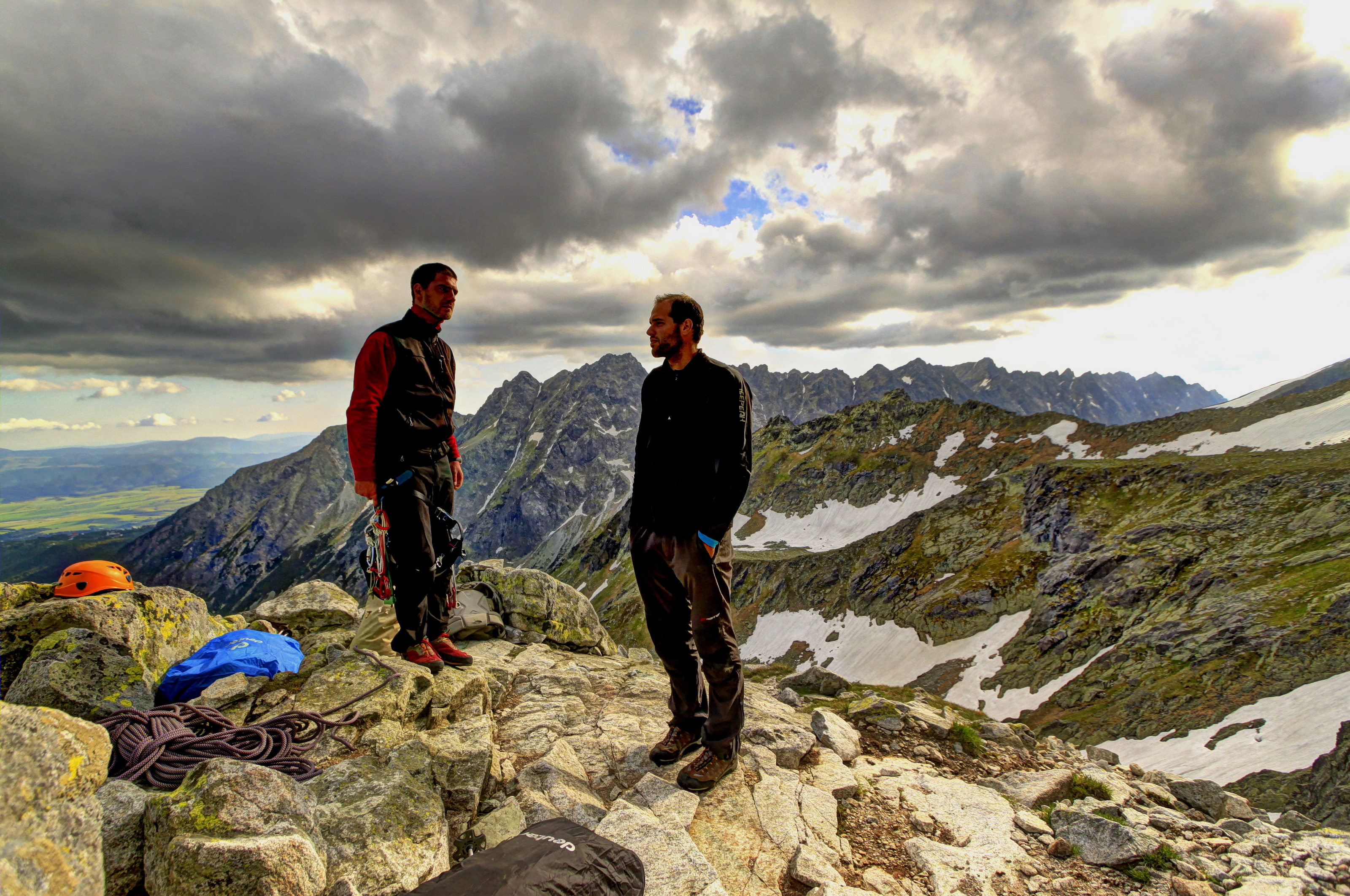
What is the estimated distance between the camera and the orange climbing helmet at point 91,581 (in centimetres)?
848

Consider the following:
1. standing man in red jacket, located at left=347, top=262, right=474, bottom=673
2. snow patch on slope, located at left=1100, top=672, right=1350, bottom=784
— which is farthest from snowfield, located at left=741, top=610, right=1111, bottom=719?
standing man in red jacket, located at left=347, top=262, right=474, bottom=673

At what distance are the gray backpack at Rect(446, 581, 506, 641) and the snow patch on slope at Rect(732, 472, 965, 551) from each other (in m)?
120

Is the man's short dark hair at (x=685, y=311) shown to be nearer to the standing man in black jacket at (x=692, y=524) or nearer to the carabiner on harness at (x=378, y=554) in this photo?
the standing man in black jacket at (x=692, y=524)

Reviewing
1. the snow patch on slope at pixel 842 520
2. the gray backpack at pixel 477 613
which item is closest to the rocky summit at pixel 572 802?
the gray backpack at pixel 477 613

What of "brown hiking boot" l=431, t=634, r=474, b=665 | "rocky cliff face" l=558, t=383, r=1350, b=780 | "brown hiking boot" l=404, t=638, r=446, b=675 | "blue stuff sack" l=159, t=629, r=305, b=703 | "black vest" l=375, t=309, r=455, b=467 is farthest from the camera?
"rocky cliff face" l=558, t=383, r=1350, b=780

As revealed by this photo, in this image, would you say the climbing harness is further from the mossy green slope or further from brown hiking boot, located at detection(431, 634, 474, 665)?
the mossy green slope

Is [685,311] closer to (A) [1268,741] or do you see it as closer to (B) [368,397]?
(B) [368,397]

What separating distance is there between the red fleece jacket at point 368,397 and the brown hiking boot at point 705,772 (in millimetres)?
5567

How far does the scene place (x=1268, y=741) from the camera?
95.9 ft

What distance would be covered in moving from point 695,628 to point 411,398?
5.03 metres

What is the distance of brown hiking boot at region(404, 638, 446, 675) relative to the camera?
26.2ft

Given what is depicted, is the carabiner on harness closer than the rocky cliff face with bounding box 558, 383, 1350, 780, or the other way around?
the carabiner on harness

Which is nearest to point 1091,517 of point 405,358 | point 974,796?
point 974,796

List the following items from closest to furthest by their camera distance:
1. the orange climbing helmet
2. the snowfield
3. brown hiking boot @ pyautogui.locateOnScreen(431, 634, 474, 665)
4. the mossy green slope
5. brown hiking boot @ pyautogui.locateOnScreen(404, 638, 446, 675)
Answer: brown hiking boot @ pyautogui.locateOnScreen(404, 638, 446, 675) < the orange climbing helmet < brown hiking boot @ pyautogui.locateOnScreen(431, 634, 474, 665) < the mossy green slope < the snowfield
